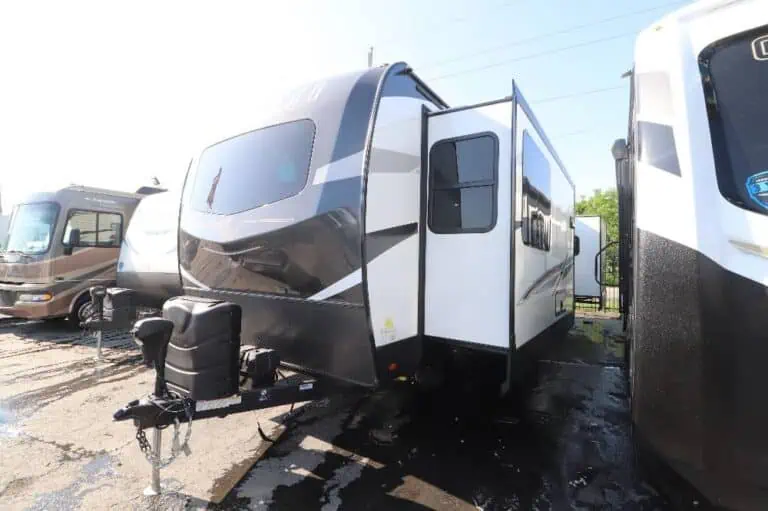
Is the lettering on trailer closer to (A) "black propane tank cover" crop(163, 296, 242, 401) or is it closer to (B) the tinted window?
(A) "black propane tank cover" crop(163, 296, 242, 401)

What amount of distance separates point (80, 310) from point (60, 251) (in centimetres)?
130

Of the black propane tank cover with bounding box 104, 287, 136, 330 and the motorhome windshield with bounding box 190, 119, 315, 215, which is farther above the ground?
the motorhome windshield with bounding box 190, 119, 315, 215

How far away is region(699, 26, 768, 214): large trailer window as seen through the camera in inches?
62.4

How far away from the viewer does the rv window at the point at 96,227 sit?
29.0ft

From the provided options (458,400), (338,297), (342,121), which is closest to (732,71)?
(342,121)

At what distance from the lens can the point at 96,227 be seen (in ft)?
30.3

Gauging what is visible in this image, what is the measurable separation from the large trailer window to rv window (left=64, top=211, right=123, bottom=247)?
Result: 10.5 m

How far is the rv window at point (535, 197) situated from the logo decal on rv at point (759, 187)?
2.00 metres

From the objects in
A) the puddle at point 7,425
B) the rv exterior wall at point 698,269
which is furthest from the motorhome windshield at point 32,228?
the rv exterior wall at point 698,269

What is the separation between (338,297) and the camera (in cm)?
302

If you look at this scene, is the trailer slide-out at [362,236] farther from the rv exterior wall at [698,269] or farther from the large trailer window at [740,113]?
the large trailer window at [740,113]

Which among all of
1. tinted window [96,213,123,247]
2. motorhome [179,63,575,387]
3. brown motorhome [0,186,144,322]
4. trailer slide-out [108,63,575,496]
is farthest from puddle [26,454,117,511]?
tinted window [96,213,123,247]

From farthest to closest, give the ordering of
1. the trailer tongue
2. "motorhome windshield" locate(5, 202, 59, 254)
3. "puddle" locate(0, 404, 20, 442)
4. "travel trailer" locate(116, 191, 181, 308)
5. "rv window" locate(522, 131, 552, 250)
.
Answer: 1. "motorhome windshield" locate(5, 202, 59, 254)
2. "travel trailer" locate(116, 191, 181, 308)
3. "puddle" locate(0, 404, 20, 442)
4. "rv window" locate(522, 131, 552, 250)
5. the trailer tongue

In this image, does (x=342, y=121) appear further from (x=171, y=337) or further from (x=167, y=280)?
(x=167, y=280)
